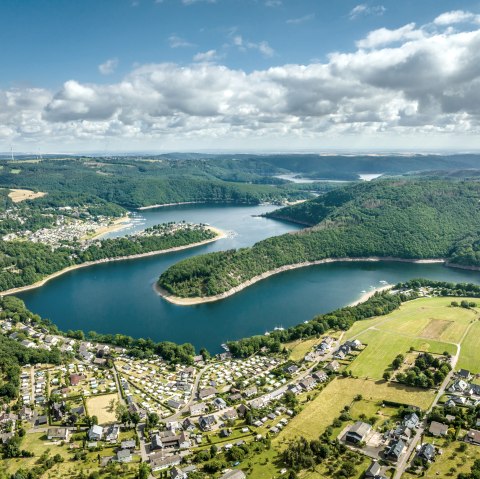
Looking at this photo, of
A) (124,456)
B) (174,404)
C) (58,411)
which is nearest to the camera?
(124,456)

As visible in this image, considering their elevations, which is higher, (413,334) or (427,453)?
(413,334)

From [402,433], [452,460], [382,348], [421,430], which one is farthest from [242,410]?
[382,348]

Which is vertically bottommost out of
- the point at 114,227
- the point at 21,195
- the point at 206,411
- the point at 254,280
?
the point at 206,411

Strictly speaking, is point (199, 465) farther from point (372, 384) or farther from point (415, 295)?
point (415, 295)

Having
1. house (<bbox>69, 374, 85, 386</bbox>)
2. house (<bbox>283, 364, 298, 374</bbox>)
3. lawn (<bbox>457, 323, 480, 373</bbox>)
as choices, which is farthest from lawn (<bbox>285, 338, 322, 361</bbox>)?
house (<bbox>69, 374, 85, 386</bbox>)

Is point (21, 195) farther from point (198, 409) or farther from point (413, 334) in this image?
point (413, 334)

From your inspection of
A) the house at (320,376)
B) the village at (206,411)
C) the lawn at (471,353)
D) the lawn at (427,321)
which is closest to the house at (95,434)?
Answer: the village at (206,411)
